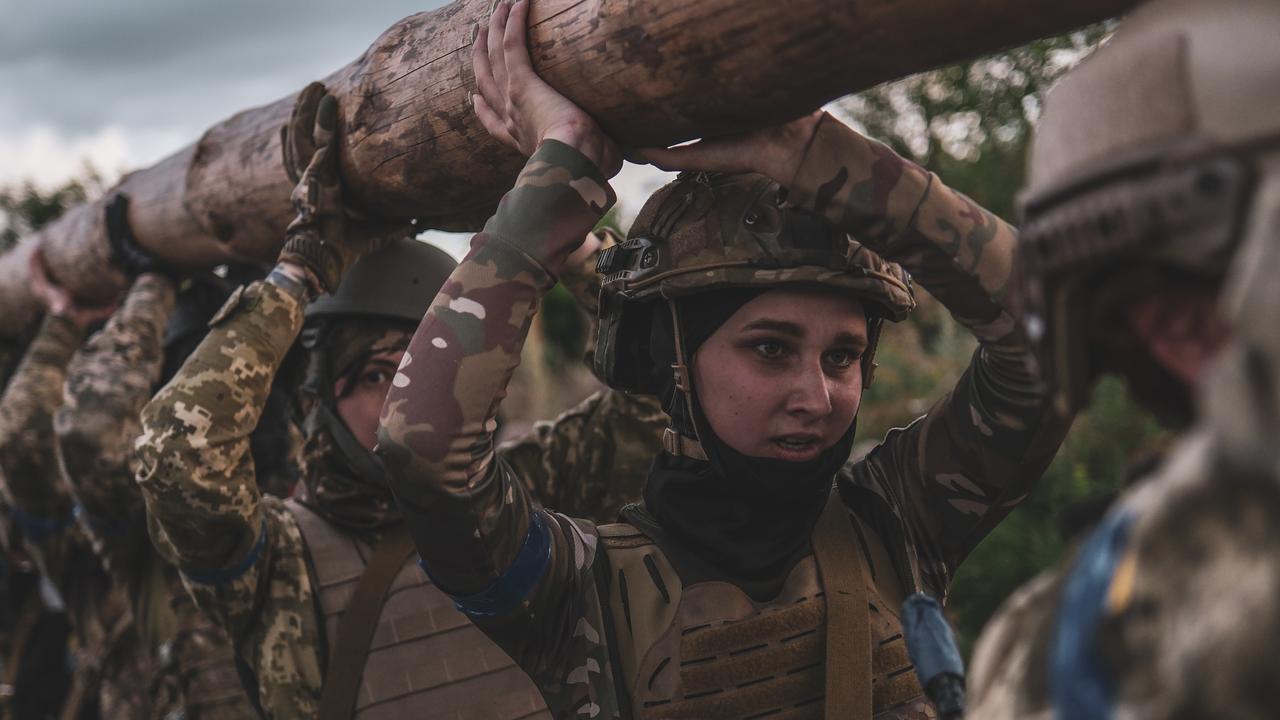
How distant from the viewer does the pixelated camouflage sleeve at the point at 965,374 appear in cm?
211

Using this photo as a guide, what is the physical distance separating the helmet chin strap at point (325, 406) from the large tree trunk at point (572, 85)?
1.08 ft

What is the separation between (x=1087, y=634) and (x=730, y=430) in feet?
4.52

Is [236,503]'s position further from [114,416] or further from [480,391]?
[114,416]

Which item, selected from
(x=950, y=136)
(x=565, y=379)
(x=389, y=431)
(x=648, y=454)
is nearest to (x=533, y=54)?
(x=389, y=431)

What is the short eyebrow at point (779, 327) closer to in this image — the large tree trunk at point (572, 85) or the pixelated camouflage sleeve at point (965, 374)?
the pixelated camouflage sleeve at point (965, 374)

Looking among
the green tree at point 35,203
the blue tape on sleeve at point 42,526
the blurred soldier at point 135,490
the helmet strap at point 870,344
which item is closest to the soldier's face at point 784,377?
the helmet strap at point 870,344

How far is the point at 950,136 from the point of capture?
12367mm

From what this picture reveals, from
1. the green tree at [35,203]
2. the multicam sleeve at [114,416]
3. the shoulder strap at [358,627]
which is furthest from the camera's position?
the green tree at [35,203]

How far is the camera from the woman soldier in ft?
6.89

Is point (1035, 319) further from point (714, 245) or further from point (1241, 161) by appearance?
point (714, 245)

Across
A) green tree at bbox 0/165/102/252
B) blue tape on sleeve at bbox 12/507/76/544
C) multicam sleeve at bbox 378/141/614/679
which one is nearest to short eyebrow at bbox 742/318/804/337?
multicam sleeve at bbox 378/141/614/679

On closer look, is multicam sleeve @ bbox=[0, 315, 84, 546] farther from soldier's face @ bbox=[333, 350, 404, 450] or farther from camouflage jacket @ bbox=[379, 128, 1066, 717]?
camouflage jacket @ bbox=[379, 128, 1066, 717]

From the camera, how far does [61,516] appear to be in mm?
5566

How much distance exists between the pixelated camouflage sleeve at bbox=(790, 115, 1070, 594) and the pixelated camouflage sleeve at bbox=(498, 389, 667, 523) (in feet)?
3.50
